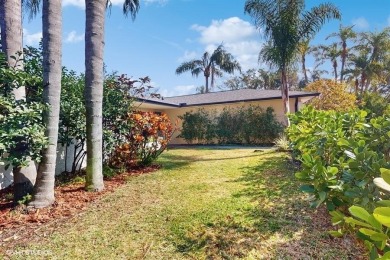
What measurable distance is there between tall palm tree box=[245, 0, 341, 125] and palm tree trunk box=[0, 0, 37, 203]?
1159 cm

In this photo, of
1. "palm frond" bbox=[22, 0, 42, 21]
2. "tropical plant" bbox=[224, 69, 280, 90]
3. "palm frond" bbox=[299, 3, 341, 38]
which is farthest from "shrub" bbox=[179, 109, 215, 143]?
"tropical plant" bbox=[224, 69, 280, 90]

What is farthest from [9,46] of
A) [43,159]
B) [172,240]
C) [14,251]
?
[172,240]

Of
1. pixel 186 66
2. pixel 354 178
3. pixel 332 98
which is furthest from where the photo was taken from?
pixel 186 66

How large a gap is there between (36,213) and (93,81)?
298cm

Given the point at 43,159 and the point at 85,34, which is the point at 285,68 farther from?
the point at 43,159

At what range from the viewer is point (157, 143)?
30.1ft

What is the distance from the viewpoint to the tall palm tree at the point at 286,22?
513 inches

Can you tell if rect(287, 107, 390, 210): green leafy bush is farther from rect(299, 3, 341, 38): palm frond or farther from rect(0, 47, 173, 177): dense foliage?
rect(299, 3, 341, 38): palm frond

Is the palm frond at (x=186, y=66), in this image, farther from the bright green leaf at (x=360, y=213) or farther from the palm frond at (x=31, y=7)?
the bright green leaf at (x=360, y=213)

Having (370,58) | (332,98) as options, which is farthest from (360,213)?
(370,58)

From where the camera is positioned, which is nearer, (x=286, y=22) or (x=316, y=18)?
(x=286, y=22)

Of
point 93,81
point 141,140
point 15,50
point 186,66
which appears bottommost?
point 141,140

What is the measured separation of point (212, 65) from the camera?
30.6 meters

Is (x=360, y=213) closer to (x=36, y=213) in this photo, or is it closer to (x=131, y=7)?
(x=36, y=213)
